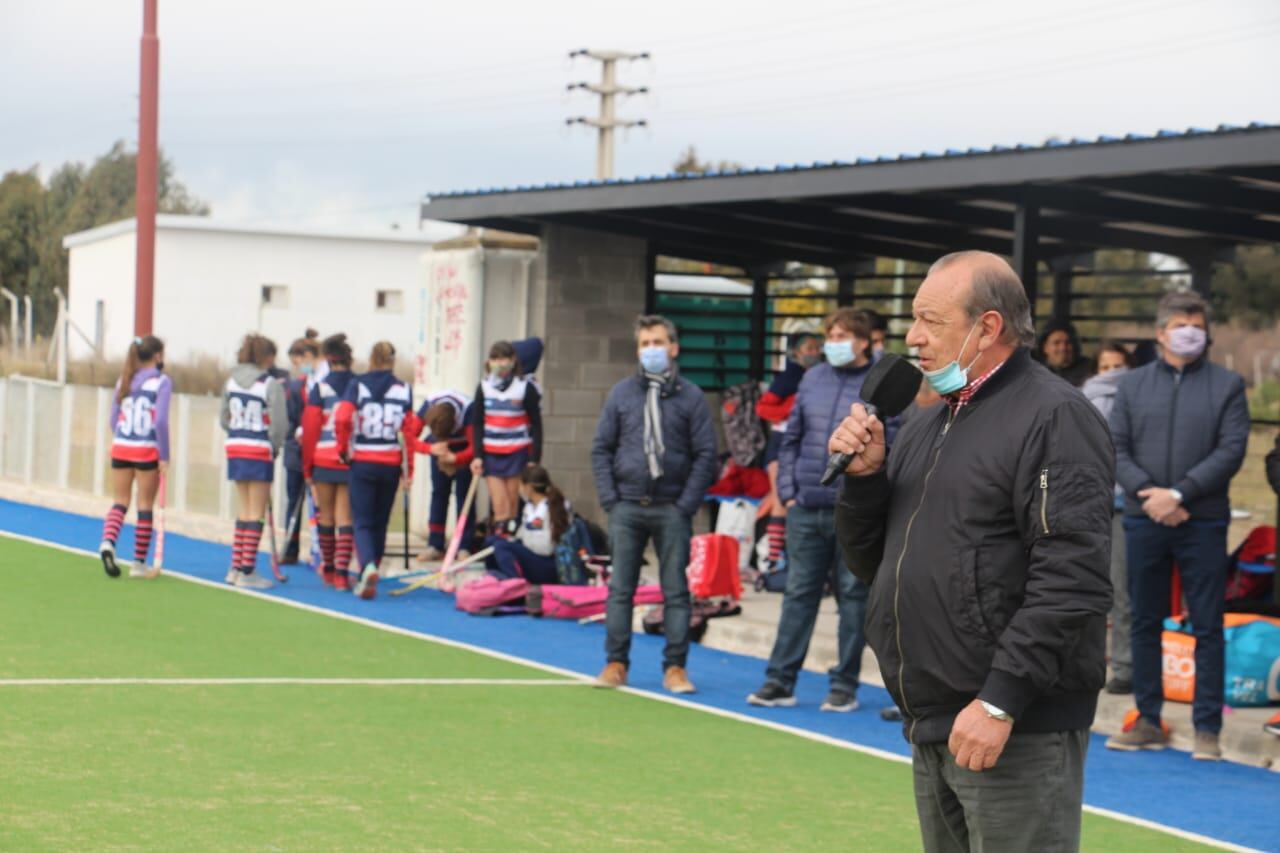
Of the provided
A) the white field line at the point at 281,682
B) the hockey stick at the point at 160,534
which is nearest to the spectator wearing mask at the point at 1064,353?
the white field line at the point at 281,682

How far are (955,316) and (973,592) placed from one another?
61 centimetres

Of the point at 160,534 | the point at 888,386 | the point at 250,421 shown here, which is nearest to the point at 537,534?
the point at 250,421

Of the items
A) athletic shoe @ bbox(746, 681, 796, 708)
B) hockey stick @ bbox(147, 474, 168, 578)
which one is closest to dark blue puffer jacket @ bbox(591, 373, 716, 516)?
athletic shoe @ bbox(746, 681, 796, 708)

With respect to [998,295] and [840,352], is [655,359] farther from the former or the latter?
[998,295]

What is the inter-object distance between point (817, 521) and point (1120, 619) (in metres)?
1.90

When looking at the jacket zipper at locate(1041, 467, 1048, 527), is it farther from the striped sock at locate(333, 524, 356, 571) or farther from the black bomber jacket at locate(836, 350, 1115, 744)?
the striped sock at locate(333, 524, 356, 571)

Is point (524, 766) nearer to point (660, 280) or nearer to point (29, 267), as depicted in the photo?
point (660, 280)

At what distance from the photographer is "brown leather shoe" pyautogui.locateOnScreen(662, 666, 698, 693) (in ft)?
34.5

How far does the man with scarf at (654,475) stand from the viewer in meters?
10.4

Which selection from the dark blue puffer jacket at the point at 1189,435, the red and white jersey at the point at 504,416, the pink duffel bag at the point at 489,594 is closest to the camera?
the dark blue puffer jacket at the point at 1189,435

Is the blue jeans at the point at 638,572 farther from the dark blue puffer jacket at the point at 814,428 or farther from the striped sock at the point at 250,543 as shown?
the striped sock at the point at 250,543

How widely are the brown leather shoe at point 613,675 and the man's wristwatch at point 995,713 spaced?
6616mm

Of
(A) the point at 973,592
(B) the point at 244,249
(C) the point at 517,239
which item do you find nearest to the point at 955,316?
(A) the point at 973,592

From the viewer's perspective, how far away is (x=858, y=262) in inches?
668
